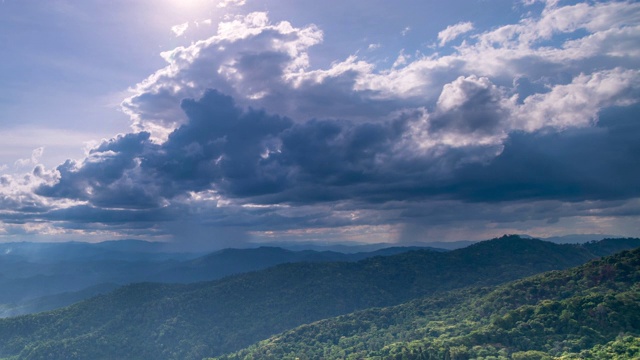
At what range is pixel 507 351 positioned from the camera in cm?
16100

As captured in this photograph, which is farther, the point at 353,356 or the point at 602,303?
the point at 353,356

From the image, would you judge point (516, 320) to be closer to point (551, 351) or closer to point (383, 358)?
point (551, 351)

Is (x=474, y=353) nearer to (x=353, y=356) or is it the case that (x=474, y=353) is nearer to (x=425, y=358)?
(x=425, y=358)

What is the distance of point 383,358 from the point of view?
6757 inches

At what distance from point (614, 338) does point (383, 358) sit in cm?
7900

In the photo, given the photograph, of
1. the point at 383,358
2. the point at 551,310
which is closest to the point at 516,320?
the point at 551,310

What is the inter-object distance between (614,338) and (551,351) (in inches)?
862

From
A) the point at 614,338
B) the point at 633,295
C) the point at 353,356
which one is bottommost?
the point at 353,356

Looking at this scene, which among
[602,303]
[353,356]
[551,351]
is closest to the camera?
[551,351]

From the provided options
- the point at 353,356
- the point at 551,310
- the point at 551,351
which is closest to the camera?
the point at 551,351

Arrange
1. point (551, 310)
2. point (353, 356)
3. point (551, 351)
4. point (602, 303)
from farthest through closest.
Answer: point (353, 356) < point (551, 310) < point (602, 303) < point (551, 351)

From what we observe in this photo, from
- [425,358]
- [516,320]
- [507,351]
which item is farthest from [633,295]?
[425,358]

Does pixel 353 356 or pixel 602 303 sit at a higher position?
pixel 602 303

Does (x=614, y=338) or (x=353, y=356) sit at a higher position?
(x=614, y=338)
